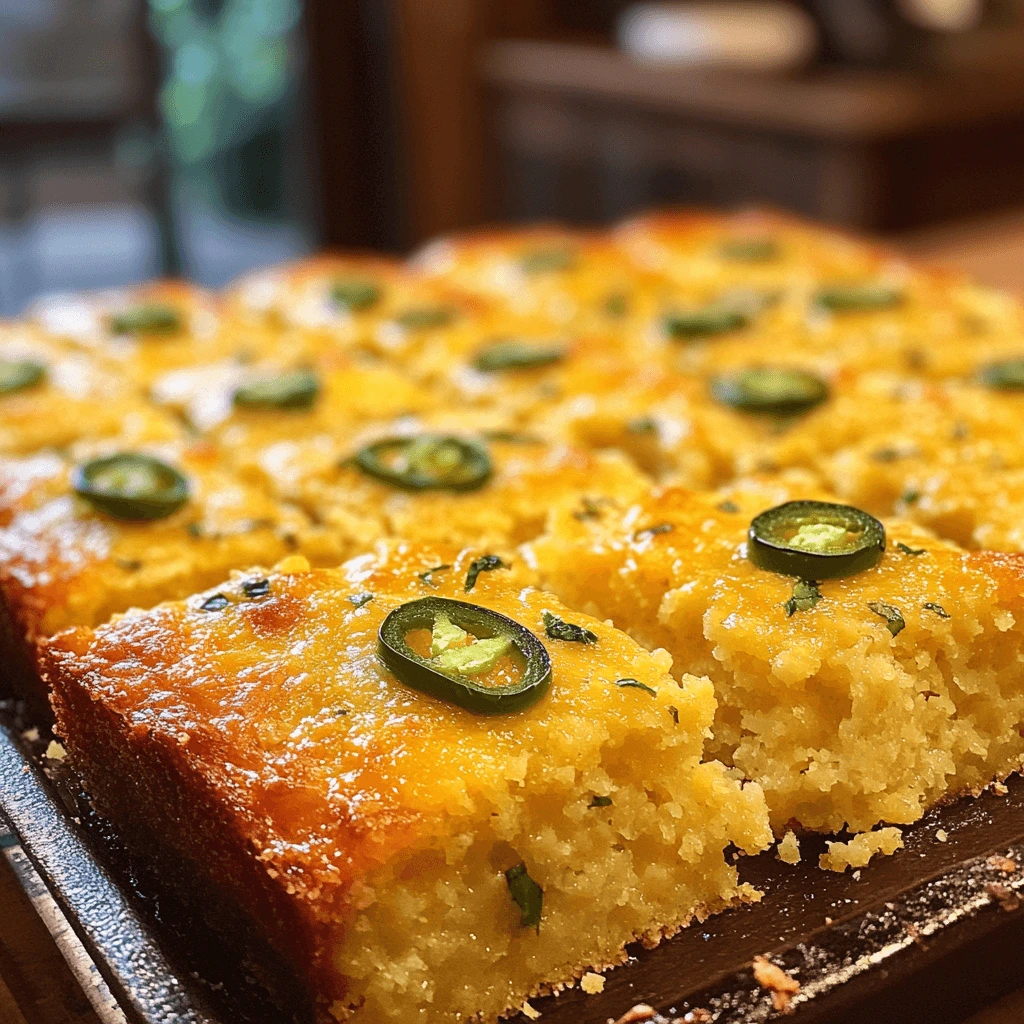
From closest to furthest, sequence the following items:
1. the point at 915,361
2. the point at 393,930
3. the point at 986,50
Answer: the point at 393,930 → the point at 915,361 → the point at 986,50

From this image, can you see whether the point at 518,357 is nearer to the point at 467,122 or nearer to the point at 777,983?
the point at 777,983

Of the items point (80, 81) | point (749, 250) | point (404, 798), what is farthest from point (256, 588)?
point (80, 81)

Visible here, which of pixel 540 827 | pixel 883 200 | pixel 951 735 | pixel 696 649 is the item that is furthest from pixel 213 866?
pixel 883 200

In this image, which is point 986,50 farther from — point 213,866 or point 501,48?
point 213,866

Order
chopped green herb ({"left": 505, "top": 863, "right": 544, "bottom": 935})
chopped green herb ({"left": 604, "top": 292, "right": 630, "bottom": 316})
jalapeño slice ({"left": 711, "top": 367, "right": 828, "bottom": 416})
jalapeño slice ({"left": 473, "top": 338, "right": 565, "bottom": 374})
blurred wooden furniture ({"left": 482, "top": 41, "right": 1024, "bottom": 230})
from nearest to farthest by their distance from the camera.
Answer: chopped green herb ({"left": 505, "top": 863, "right": 544, "bottom": 935}) < jalapeño slice ({"left": 711, "top": 367, "right": 828, "bottom": 416}) < jalapeño slice ({"left": 473, "top": 338, "right": 565, "bottom": 374}) < chopped green herb ({"left": 604, "top": 292, "right": 630, "bottom": 316}) < blurred wooden furniture ({"left": 482, "top": 41, "right": 1024, "bottom": 230})

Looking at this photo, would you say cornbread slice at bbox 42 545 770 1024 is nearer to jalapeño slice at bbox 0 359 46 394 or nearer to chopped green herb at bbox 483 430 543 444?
→ chopped green herb at bbox 483 430 543 444

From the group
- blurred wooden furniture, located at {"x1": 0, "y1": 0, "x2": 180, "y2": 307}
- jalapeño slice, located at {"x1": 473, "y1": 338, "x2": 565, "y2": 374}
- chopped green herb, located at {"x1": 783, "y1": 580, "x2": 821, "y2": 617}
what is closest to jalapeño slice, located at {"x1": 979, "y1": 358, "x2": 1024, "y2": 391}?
jalapeño slice, located at {"x1": 473, "y1": 338, "x2": 565, "y2": 374}

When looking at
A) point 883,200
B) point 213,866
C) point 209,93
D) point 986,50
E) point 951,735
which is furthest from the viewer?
point 209,93

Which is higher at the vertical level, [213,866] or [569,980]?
[213,866]
